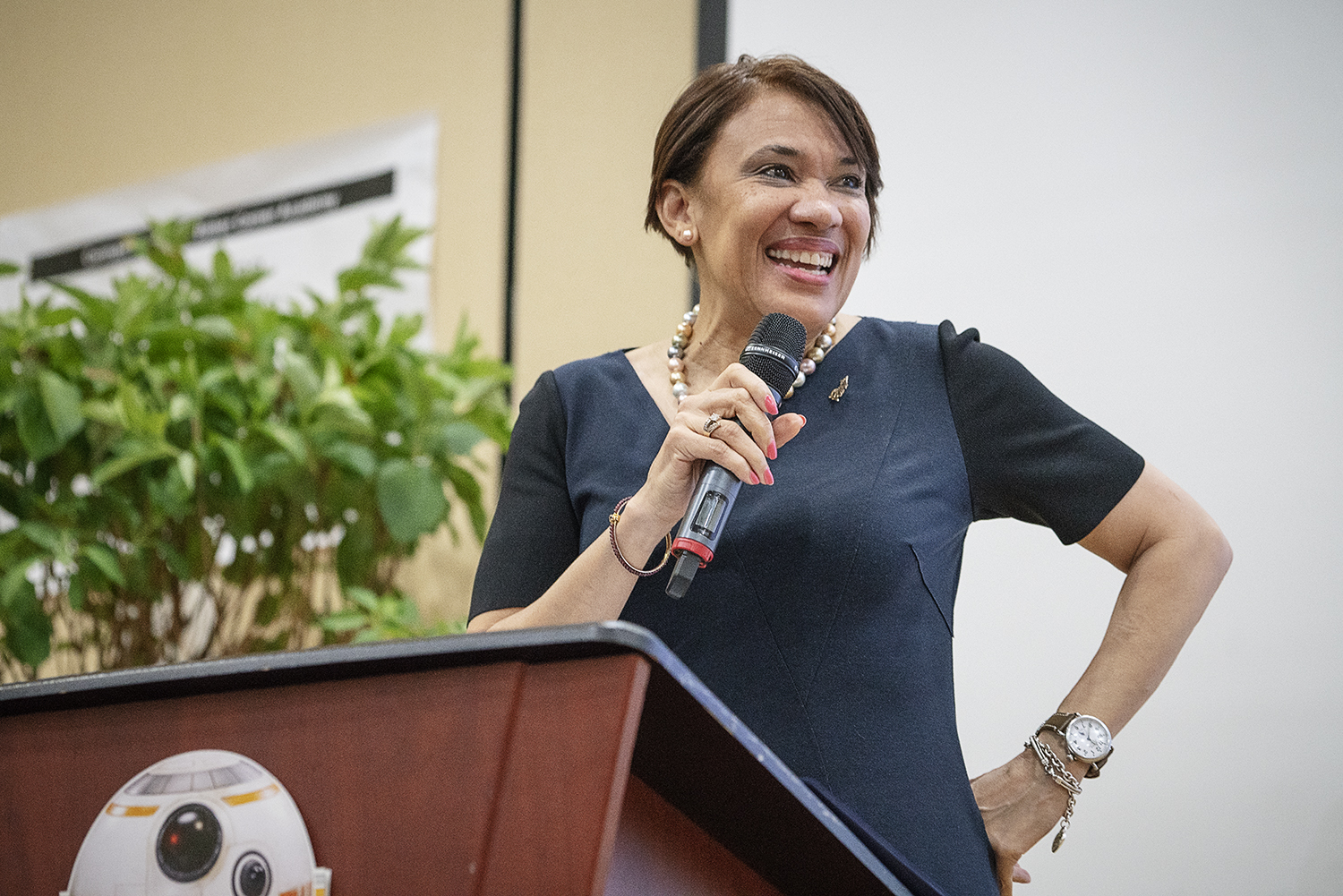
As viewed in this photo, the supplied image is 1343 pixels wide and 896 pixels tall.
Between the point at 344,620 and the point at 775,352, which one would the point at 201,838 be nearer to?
the point at 775,352

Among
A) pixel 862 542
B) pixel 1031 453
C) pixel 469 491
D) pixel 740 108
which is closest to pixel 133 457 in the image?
pixel 469 491

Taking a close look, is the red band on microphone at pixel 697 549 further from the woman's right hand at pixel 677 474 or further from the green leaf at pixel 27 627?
the green leaf at pixel 27 627

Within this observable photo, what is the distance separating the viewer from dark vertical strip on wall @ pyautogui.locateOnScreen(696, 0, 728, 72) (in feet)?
6.79

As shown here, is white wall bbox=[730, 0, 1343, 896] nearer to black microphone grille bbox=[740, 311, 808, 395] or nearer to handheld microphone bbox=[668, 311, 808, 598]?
black microphone grille bbox=[740, 311, 808, 395]

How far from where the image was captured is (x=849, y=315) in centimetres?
142

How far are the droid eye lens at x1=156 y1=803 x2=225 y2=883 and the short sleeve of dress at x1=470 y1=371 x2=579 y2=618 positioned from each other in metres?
0.63

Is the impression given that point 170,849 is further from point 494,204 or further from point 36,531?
point 494,204

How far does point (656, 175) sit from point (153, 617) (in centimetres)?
145

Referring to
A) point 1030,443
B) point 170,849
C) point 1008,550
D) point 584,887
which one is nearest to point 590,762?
point 584,887

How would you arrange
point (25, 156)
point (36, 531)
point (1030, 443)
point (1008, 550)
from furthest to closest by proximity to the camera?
point (25, 156)
point (36, 531)
point (1008, 550)
point (1030, 443)

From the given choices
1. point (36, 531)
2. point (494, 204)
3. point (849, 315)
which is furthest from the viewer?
point (494, 204)

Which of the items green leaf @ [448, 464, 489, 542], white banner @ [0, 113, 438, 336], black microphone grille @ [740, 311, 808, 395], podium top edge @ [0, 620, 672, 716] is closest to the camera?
podium top edge @ [0, 620, 672, 716]

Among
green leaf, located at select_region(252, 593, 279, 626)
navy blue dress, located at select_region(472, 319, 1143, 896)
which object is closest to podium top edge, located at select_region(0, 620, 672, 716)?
navy blue dress, located at select_region(472, 319, 1143, 896)

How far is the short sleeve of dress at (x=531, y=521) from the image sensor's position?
Answer: 4.21ft
